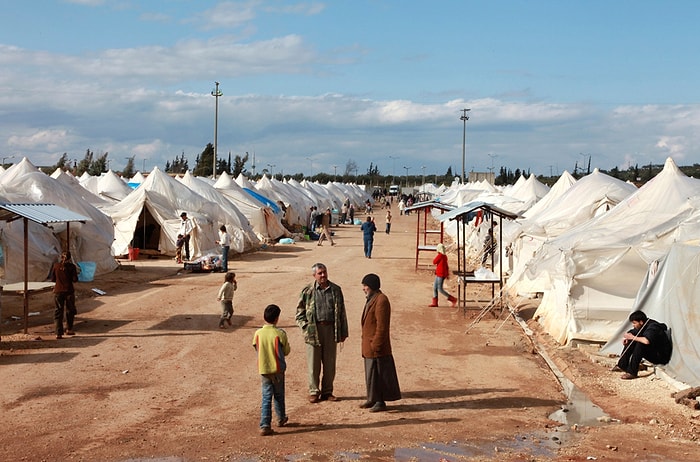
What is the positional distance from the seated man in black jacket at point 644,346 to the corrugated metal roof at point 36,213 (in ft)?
33.7

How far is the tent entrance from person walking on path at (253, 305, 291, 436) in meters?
22.3

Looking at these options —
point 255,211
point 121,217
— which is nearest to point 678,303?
point 121,217

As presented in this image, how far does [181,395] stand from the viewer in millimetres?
10250

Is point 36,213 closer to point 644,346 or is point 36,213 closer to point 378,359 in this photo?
point 378,359

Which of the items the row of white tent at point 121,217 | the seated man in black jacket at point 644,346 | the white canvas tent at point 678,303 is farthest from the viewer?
the row of white tent at point 121,217

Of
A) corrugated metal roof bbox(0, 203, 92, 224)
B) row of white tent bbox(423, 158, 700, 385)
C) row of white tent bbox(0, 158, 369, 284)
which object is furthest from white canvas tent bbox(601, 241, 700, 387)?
row of white tent bbox(0, 158, 369, 284)

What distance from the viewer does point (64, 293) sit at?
13930 millimetres

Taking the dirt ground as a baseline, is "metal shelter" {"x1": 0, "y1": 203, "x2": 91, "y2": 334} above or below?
above

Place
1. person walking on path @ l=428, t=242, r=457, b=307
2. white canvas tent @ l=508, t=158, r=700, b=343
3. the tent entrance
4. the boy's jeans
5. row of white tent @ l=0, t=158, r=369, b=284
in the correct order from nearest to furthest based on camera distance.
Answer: the boy's jeans → white canvas tent @ l=508, t=158, r=700, b=343 → person walking on path @ l=428, t=242, r=457, b=307 → row of white tent @ l=0, t=158, r=369, b=284 → the tent entrance

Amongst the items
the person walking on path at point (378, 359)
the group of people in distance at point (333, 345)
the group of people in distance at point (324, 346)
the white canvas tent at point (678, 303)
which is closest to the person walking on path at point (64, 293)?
the group of people in distance at point (333, 345)

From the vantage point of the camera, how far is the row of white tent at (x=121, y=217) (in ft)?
67.9

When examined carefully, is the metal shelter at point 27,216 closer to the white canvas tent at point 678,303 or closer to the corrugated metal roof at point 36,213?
the corrugated metal roof at point 36,213

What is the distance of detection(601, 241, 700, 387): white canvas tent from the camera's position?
11.1 meters

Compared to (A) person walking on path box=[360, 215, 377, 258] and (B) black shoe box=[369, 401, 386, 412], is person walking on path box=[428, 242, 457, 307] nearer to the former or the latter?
(B) black shoe box=[369, 401, 386, 412]
